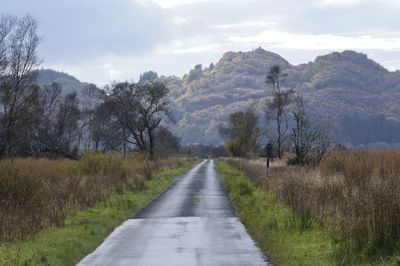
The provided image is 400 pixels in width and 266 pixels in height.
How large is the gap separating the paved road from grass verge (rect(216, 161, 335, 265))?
36 centimetres

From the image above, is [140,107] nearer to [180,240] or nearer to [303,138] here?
[303,138]

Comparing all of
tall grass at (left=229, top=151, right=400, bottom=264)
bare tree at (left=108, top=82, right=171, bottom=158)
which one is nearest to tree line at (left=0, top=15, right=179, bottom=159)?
bare tree at (left=108, top=82, right=171, bottom=158)

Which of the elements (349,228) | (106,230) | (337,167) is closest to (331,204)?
(349,228)

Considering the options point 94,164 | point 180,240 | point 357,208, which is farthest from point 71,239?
point 94,164

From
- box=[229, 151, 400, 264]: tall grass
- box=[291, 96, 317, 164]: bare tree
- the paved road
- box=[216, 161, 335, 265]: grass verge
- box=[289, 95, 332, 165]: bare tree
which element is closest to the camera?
box=[229, 151, 400, 264]: tall grass

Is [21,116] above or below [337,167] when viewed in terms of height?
above

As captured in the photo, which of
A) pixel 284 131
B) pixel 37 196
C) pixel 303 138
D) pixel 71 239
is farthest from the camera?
pixel 284 131

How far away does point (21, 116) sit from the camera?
49094 millimetres

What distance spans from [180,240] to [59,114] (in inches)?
3080

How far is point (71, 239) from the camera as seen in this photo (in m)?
14.7

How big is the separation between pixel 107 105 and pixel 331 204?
66273 millimetres

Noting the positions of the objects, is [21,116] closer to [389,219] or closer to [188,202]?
[188,202]

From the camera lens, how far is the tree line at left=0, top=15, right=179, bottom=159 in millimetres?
49188

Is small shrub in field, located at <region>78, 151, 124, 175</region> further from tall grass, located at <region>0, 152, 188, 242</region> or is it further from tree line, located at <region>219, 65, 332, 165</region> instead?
tree line, located at <region>219, 65, 332, 165</region>
